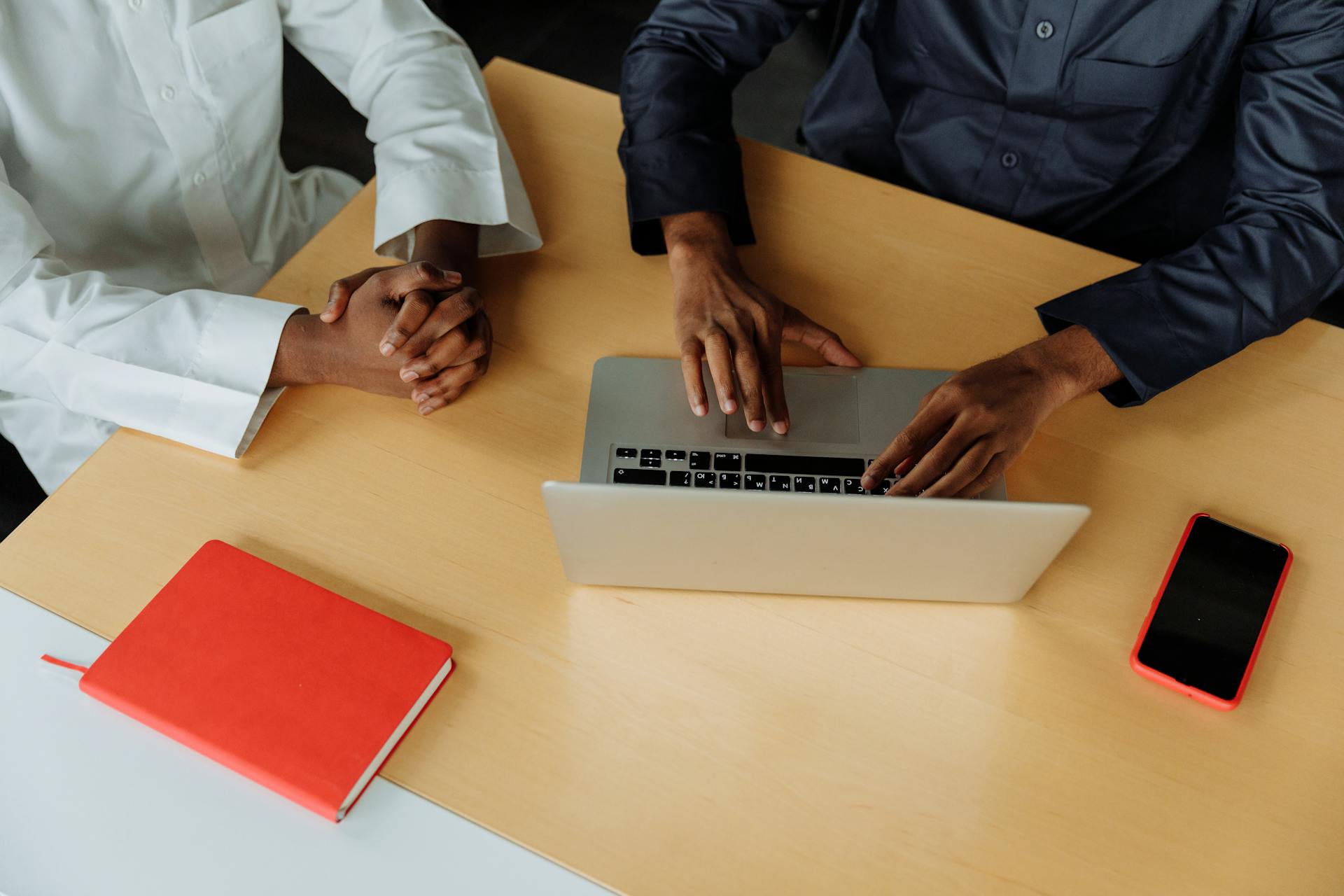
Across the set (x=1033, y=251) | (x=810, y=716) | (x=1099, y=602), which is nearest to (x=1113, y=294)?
(x=1033, y=251)

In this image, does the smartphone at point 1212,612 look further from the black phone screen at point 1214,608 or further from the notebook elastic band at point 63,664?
the notebook elastic band at point 63,664

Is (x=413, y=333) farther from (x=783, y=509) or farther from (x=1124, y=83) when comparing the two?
(x=1124, y=83)

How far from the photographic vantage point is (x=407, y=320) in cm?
84

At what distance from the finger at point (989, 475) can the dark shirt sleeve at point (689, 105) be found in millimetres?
384

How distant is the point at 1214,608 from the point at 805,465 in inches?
14.5

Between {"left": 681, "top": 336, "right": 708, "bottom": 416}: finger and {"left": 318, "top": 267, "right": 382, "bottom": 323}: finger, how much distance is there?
1.10 ft

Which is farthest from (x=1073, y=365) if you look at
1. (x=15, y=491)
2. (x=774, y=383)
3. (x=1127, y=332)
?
(x=15, y=491)

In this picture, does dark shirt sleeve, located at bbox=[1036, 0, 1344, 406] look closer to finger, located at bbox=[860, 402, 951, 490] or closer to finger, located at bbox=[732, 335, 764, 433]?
finger, located at bbox=[860, 402, 951, 490]

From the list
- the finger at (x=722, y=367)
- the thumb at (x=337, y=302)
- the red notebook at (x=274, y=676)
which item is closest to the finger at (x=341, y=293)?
the thumb at (x=337, y=302)

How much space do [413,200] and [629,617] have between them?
54 centimetres

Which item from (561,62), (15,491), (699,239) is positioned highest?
(699,239)

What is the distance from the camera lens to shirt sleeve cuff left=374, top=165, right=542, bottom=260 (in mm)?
954

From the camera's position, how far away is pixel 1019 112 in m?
Answer: 1.14

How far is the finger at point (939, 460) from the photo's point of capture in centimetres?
76
